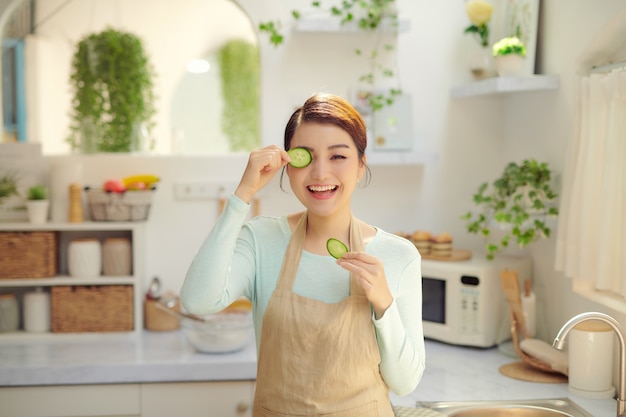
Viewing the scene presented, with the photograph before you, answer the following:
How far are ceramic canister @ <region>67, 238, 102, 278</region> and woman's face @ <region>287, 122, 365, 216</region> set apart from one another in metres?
1.57

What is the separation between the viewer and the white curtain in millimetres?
2174

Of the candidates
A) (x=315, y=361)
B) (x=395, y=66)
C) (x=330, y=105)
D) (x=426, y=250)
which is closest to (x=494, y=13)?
(x=395, y=66)

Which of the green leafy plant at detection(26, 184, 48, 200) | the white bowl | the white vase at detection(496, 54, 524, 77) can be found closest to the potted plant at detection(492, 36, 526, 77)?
the white vase at detection(496, 54, 524, 77)

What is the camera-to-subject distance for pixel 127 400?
8.14 ft

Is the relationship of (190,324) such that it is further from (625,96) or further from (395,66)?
(625,96)

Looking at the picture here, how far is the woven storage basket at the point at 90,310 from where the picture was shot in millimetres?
2828

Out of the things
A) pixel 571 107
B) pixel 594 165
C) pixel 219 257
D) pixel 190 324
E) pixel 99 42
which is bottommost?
pixel 190 324

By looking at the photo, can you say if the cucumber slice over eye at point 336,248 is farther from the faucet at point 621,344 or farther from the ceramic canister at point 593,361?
the ceramic canister at point 593,361

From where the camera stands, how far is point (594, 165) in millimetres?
2268

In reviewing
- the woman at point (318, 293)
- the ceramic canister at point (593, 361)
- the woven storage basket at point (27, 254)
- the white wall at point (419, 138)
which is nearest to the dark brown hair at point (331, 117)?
the woman at point (318, 293)

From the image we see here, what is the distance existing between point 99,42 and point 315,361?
1.96 metres

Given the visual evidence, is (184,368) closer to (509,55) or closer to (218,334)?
(218,334)

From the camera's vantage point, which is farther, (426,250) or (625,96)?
(426,250)

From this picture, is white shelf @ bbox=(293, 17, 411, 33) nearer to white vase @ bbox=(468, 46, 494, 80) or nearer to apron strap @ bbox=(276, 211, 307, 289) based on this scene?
white vase @ bbox=(468, 46, 494, 80)
